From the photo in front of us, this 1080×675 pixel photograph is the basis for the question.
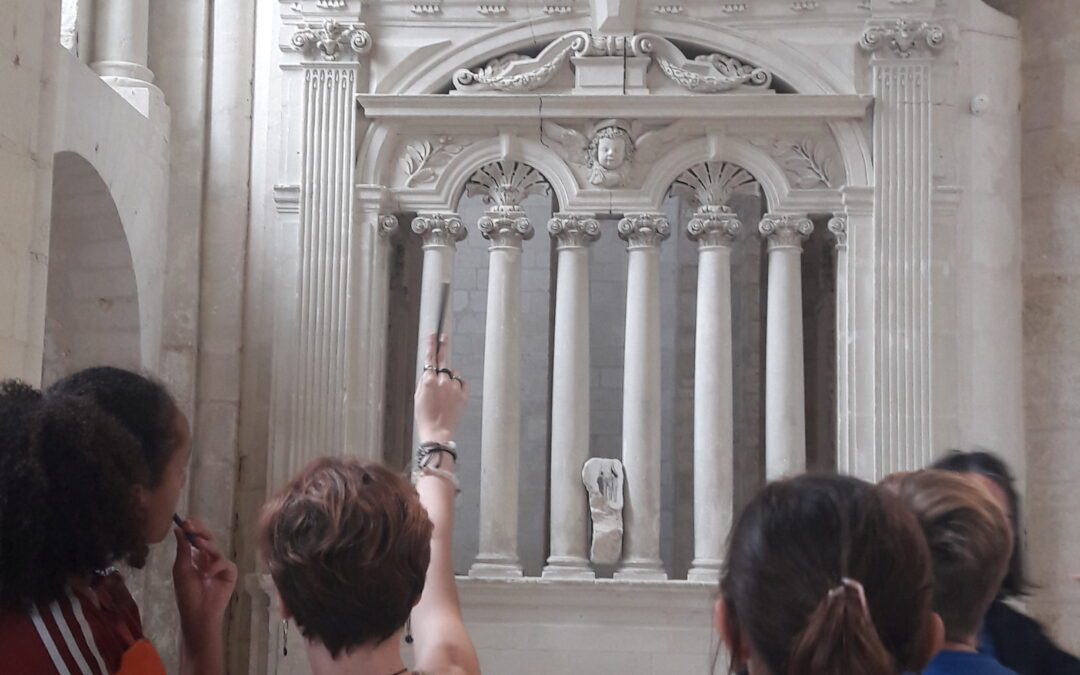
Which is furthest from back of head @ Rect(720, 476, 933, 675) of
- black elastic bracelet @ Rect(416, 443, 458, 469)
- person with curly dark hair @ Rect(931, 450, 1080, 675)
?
person with curly dark hair @ Rect(931, 450, 1080, 675)

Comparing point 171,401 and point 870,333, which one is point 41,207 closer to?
point 171,401

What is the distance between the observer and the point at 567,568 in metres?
9.09

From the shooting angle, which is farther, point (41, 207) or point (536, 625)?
point (536, 625)

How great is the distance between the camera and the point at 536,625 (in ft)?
29.4

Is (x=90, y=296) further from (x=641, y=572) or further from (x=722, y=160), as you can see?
(x=722, y=160)

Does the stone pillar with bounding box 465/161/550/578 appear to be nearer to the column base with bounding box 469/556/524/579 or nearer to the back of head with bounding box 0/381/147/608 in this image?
the column base with bounding box 469/556/524/579

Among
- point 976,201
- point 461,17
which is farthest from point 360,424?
point 976,201

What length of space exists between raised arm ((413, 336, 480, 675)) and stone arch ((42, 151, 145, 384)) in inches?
240

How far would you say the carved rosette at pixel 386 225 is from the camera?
9398mm

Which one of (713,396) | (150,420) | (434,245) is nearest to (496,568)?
(713,396)

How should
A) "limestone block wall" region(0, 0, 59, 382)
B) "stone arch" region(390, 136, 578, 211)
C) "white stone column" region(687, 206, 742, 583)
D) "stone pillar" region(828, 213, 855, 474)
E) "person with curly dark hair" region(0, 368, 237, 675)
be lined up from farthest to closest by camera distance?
"stone arch" region(390, 136, 578, 211) → "white stone column" region(687, 206, 742, 583) → "stone pillar" region(828, 213, 855, 474) → "limestone block wall" region(0, 0, 59, 382) → "person with curly dark hair" region(0, 368, 237, 675)

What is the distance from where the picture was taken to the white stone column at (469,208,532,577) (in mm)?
9250

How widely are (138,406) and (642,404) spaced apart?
6.77m

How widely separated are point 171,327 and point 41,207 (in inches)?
127
